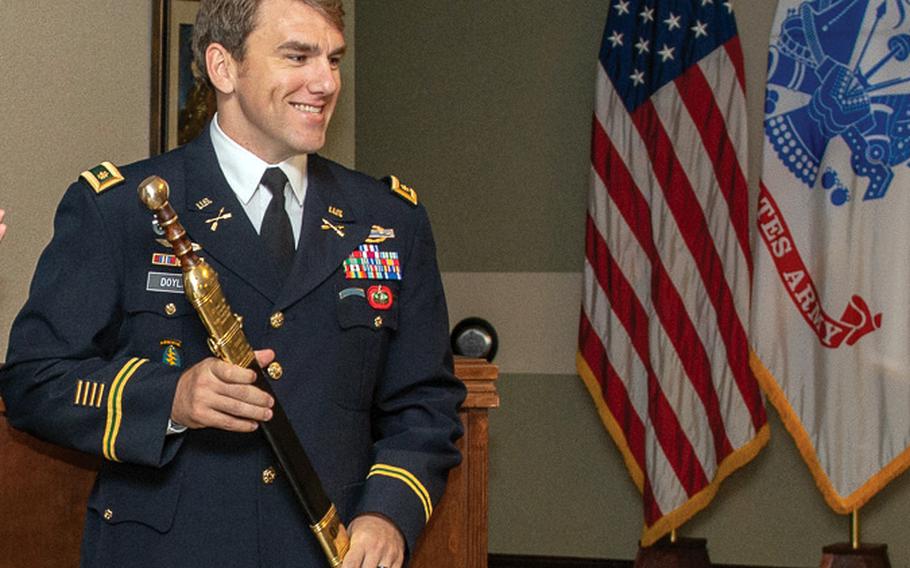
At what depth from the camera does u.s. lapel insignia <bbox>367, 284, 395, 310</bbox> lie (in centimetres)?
199

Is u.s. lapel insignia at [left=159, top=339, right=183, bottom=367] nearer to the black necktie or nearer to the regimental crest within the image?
the black necktie

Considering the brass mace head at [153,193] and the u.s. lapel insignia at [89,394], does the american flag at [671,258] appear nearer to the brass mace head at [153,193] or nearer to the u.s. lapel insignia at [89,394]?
the u.s. lapel insignia at [89,394]

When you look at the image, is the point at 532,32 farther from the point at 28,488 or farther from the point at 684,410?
the point at 28,488

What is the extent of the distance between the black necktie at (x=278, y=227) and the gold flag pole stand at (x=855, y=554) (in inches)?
137

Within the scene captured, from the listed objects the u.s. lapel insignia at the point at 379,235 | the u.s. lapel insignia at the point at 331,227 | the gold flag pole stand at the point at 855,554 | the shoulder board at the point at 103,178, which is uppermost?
the shoulder board at the point at 103,178

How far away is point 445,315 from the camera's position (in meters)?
2.10

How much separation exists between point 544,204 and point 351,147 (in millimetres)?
969

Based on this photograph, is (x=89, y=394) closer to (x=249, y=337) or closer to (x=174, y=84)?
(x=249, y=337)

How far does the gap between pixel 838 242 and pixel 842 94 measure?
59 centimetres

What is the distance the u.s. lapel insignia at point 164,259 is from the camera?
74.0 inches

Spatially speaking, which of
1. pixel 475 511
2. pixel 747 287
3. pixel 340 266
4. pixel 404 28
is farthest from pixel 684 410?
pixel 340 266

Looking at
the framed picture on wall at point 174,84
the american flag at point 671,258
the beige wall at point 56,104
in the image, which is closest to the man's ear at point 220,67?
the beige wall at point 56,104

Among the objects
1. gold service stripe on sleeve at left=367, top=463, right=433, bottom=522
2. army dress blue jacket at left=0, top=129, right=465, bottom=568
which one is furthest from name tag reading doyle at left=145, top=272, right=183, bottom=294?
gold service stripe on sleeve at left=367, top=463, right=433, bottom=522

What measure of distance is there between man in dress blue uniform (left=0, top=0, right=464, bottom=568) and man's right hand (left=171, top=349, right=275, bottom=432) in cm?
2
